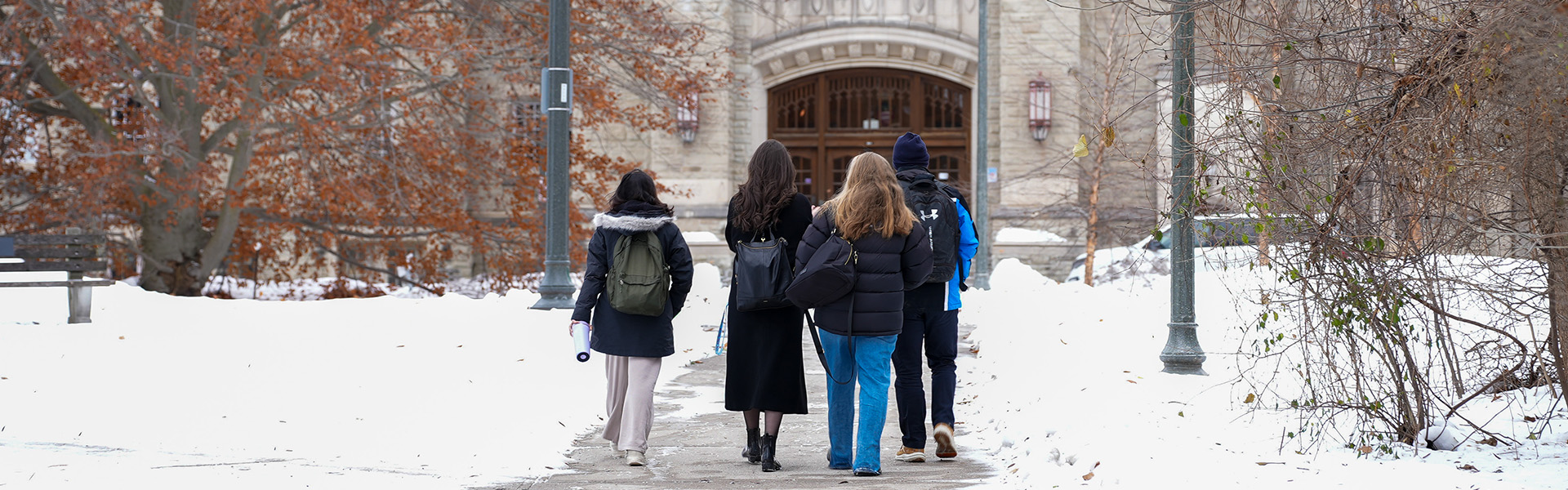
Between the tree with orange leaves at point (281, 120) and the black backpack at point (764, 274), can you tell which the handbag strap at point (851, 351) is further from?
the tree with orange leaves at point (281, 120)

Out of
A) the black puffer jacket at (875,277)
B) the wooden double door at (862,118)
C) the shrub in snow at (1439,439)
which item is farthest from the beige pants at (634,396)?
the wooden double door at (862,118)

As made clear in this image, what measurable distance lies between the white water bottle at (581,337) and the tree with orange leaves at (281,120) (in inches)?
397

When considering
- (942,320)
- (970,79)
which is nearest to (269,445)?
(942,320)

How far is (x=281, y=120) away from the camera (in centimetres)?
1625

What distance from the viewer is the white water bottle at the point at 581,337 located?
6.22m

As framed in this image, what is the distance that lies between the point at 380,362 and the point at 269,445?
232cm

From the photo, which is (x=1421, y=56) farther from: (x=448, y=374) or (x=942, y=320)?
(x=448, y=374)

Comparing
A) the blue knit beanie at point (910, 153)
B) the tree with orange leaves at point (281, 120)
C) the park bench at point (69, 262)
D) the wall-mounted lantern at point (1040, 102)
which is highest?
the wall-mounted lantern at point (1040, 102)

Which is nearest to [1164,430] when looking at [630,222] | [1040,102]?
[630,222]

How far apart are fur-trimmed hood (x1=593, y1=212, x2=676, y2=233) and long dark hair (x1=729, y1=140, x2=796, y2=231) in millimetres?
356

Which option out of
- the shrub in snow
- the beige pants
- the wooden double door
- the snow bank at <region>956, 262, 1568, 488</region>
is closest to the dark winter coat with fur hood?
the beige pants

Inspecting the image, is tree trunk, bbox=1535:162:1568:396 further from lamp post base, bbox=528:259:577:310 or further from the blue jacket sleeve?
lamp post base, bbox=528:259:577:310

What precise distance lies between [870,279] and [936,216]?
67 centimetres

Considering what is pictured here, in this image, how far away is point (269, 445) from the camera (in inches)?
257
